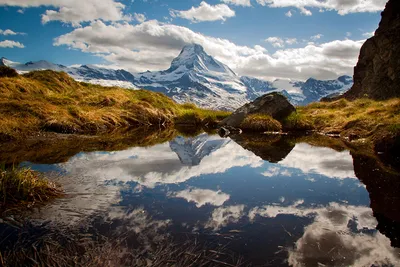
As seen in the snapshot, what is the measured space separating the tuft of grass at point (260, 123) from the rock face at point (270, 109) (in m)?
1.27

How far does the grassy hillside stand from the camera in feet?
58.6

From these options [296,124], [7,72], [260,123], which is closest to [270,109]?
Result: [296,124]

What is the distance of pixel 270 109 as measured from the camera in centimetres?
2689

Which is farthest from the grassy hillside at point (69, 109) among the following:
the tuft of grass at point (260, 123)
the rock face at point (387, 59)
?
the rock face at point (387, 59)

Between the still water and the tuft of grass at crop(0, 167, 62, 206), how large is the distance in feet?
1.81

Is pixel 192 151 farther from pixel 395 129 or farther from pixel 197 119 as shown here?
pixel 197 119

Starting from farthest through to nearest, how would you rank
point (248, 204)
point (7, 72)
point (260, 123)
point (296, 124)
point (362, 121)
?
point (7, 72)
point (296, 124)
point (260, 123)
point (362, 121)
point (248, 204)

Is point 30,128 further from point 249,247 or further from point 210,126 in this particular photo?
point 210,126

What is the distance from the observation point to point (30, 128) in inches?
661

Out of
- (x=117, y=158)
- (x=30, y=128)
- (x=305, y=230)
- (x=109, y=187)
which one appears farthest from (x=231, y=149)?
(x=30, y=128)

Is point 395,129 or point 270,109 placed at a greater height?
point 270,109

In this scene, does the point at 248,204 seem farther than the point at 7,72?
No

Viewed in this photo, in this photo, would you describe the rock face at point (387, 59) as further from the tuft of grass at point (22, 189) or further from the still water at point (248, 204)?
the tuft of grass at point (22, 189)

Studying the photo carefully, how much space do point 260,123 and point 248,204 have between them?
1771 cm
